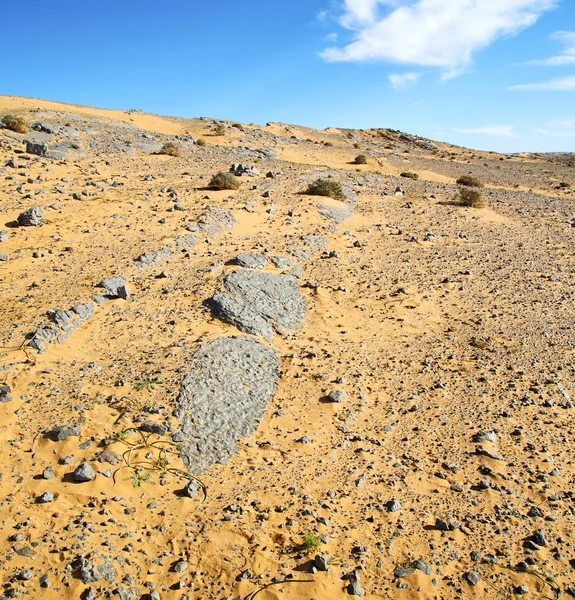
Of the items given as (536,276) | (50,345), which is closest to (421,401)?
(50,345)

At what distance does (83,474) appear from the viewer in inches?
171

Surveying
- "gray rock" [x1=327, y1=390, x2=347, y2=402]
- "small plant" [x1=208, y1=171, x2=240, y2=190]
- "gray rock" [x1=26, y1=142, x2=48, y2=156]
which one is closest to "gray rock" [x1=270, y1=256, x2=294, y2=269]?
"gray rock" [x1=327, y1=390, x2=347, y2=402]

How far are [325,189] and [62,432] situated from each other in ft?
38.4

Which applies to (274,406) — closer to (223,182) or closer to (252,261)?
(252,261)

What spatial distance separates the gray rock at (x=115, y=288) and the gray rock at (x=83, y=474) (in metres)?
3.94

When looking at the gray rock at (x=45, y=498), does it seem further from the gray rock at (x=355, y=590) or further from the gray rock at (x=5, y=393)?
the gray rock at (x=355, y=590)

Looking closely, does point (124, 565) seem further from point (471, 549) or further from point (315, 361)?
point (315, 361)

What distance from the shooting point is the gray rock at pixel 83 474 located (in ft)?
14.3

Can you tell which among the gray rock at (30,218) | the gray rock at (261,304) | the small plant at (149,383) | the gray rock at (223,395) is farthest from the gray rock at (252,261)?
the gray rock at (30,218)

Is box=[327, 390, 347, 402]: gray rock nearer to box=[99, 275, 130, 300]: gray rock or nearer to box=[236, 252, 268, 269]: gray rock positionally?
box=[236, 252, 268, 269]: gray rock

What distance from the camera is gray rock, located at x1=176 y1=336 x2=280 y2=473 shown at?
503cm

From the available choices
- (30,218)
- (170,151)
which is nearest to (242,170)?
(170,151)

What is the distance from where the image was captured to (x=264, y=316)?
7.66 m

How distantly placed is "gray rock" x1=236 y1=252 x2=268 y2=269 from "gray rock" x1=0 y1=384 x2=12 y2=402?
5081mm
